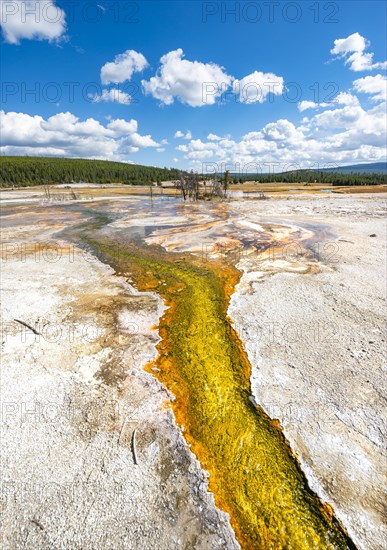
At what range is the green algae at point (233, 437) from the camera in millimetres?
2887

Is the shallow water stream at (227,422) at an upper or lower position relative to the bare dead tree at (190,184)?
lower

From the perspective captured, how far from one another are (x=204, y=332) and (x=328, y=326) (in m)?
2.66

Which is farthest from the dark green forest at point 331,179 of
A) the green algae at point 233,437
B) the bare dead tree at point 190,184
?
the green algae at point 233,437

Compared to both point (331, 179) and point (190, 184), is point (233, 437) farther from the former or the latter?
point (331, 179)

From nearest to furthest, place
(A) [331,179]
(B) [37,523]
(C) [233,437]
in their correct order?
(B) [37,523] → (C) [233,437] → (A) [331,179]

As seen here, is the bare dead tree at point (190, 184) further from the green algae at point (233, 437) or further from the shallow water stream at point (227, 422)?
the green algae at point (233, 437)

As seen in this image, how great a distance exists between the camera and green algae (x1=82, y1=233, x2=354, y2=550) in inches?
114

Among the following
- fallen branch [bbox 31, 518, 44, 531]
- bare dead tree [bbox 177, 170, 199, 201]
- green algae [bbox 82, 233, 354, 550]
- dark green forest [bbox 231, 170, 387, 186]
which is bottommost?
fallen branch [bbox 31, 518, 44, 531]

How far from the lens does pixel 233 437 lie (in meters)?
3.85

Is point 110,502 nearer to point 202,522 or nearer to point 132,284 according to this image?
point 202,522

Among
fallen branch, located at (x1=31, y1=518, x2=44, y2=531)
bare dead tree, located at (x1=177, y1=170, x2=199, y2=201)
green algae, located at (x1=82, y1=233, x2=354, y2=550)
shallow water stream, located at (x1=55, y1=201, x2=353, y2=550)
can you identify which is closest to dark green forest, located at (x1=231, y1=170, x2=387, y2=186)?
bare dead tree, located at (x1=177, y1=170, x2=199, y2=201)

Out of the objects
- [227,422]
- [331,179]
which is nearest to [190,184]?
[227,422]

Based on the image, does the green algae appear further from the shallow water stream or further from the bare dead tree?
the bare dead tree

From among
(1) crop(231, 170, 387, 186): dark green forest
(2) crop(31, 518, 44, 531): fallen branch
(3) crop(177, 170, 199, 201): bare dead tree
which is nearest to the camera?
(2) crop(31, 518, 44, 531): fallen branch
